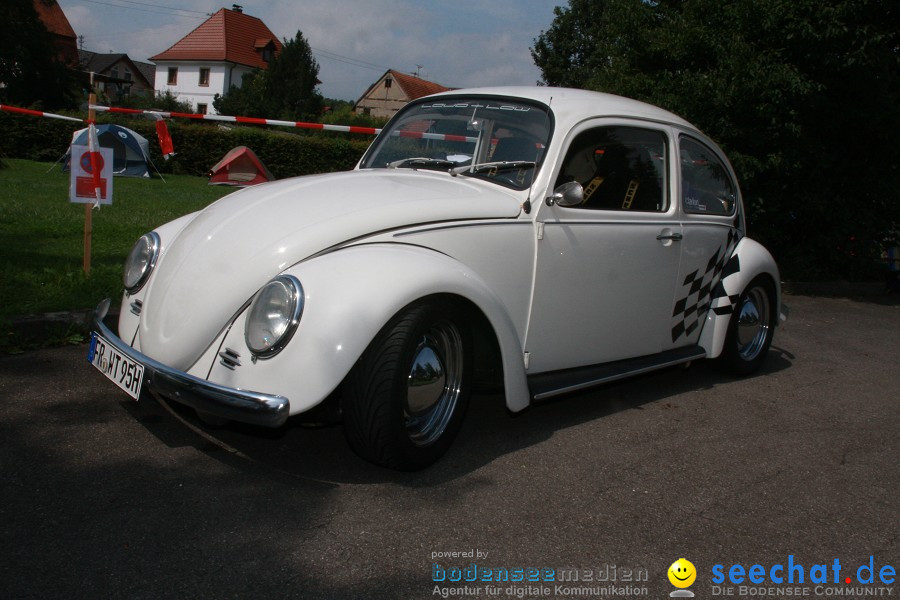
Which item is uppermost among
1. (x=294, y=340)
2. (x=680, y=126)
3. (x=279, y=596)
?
(x=680, y=126)

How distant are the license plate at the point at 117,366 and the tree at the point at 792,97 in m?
8.23

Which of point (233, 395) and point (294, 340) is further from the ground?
point (294, 340)

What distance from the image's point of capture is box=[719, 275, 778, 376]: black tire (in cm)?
527

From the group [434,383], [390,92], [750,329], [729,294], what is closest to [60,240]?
[434,383]

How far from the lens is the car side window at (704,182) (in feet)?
15.7

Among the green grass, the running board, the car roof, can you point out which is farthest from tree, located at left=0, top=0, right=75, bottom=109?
the running board

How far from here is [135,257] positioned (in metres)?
3.79

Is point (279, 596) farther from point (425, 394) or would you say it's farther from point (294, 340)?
point (425, 394)

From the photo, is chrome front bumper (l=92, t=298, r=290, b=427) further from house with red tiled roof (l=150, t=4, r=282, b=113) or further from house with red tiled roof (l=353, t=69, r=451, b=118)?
house with red tiled roof (l=150, t=4, r=282, b=113)

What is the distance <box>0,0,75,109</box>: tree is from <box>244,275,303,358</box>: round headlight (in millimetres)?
38157

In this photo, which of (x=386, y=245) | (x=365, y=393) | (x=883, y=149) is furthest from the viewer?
(x=883, y=149)

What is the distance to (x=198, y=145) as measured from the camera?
23.2m

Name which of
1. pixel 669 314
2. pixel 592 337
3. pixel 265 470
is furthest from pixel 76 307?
pixel 669 314

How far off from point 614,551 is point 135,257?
2620 mm
